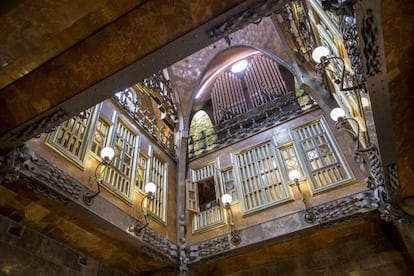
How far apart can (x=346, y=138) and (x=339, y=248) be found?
2.43m

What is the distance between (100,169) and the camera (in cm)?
561

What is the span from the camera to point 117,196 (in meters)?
5.71

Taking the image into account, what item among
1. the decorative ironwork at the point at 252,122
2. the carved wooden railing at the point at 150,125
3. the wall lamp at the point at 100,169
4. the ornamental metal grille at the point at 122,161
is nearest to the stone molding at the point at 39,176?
the wall lamp at the point at 100,169

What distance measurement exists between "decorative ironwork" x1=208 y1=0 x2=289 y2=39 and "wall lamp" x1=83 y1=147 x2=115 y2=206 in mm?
3114

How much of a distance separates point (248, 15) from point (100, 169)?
4.16 meters

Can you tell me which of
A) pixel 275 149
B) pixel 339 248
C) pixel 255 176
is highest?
pixel 275 149

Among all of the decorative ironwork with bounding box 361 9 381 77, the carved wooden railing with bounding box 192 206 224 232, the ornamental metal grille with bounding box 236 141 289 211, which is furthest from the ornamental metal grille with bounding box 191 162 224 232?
the decorative ironwork with bounding box 361 9 381 77

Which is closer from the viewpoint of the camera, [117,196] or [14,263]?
[14,263]

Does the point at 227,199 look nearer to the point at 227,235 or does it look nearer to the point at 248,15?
the point at 227,235

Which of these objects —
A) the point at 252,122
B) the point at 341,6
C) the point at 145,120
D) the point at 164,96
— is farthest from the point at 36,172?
the point at 252,122

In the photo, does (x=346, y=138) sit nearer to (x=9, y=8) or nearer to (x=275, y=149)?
(x=275, y=149)

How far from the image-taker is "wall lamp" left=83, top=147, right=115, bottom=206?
4871 mm

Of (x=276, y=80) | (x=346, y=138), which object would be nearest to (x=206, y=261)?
(x=346, y=138)

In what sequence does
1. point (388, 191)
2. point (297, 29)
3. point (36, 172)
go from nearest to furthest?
1. point (36, 172)
2. point (388, 191)
3. point (297, 29)
